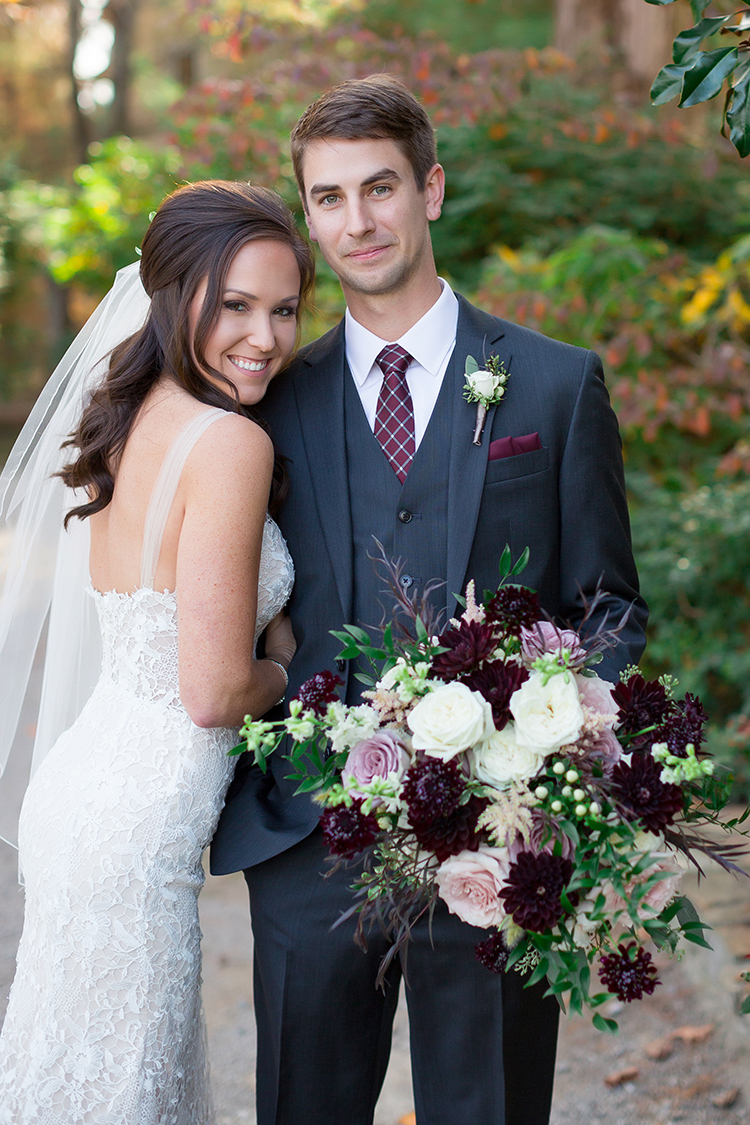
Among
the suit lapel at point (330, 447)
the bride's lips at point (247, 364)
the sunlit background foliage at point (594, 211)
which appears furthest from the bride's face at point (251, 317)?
the sunlit background foliage at point (594, 211)

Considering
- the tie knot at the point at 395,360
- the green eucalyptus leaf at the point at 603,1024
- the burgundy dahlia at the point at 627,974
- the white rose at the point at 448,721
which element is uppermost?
the tie knot at the point at 395,360

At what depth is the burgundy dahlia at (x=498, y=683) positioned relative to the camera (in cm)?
162

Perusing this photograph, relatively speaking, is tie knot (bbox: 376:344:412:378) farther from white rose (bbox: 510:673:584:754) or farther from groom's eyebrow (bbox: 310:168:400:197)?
white rose (bbox: 510:673:584:754)

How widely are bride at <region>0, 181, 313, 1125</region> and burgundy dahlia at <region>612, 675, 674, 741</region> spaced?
783mm

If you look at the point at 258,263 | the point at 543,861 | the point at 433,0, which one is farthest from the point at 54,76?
the point at 543,861

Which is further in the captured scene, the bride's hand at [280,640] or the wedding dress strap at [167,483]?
the bride's hand at [280,640]

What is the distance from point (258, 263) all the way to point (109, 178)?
617 cm

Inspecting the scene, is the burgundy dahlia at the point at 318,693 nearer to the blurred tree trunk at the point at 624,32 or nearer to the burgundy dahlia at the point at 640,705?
the burgundy dahlia at the point at 640,705

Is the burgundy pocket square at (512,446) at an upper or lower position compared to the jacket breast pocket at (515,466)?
upper

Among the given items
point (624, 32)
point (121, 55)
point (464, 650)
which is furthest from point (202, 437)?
point (121, 55)

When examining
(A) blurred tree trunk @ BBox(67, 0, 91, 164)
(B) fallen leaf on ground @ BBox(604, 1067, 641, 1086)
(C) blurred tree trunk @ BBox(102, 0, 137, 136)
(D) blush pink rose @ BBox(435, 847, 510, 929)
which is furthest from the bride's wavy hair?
(C) blurred tree trunk @ BBox(102, 0, 137, 136)

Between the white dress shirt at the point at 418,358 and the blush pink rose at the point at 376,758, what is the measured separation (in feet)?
2.94

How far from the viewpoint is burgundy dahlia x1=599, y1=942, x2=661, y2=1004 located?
1.58m

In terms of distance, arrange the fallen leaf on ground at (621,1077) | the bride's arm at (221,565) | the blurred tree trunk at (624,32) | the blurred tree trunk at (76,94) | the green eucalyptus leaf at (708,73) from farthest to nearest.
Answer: the blurred tree trunk at (76,94) < the blurred tree trunk at (624,32) < the fallen leaf on ground at (621,1077) < the bride's arm at (221,565) < the green eucalyptus leaf at (708,73)
